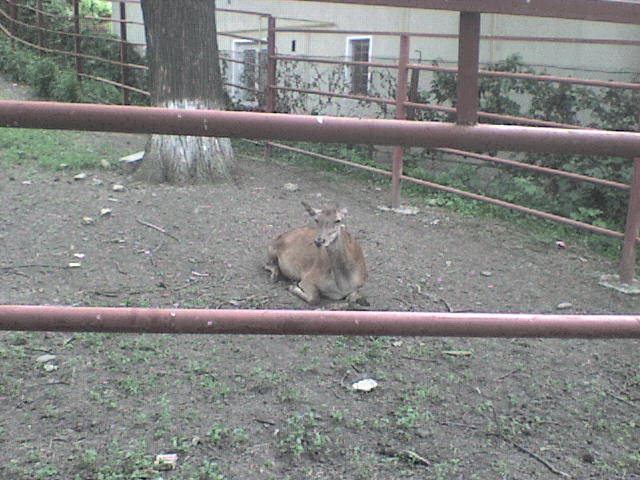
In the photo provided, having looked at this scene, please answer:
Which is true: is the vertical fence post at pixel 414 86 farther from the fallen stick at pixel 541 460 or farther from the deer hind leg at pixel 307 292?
the fallen stick at pixel 541 460

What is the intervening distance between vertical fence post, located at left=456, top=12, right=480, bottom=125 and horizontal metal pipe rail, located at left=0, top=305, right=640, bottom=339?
0.50m

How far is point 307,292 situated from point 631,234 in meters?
2.54

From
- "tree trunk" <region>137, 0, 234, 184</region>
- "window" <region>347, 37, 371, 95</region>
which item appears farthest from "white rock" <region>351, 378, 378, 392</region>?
"window" <region>347, 37, 371, 95</region>

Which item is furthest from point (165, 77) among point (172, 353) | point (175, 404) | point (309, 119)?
point (309, 119)

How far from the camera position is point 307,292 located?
509 centimetres

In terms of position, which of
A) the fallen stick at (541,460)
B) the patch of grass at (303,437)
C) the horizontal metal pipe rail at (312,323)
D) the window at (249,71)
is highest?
the window at (249,71)

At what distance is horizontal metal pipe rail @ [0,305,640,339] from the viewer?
1.63 m

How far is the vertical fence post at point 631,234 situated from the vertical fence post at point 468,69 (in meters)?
4.13

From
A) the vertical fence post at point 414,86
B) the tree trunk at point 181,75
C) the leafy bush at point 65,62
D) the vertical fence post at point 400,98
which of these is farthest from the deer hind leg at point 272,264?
the leafy bush at point 65,62

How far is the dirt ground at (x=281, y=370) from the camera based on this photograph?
2.91 metres

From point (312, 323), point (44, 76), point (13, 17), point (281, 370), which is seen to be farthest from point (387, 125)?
point (13, 17)

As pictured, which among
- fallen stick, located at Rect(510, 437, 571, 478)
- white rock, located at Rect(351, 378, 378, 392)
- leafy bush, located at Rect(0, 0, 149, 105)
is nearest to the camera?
fallen stick, located at Rect(510, 437, 571, 478)

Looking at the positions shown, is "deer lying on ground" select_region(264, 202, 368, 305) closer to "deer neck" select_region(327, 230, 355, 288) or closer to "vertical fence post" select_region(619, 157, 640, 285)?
"deer neck" select_region(327, 230, 355, 288)

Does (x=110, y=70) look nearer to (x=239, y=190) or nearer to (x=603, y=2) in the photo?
(x=239, y=190)
